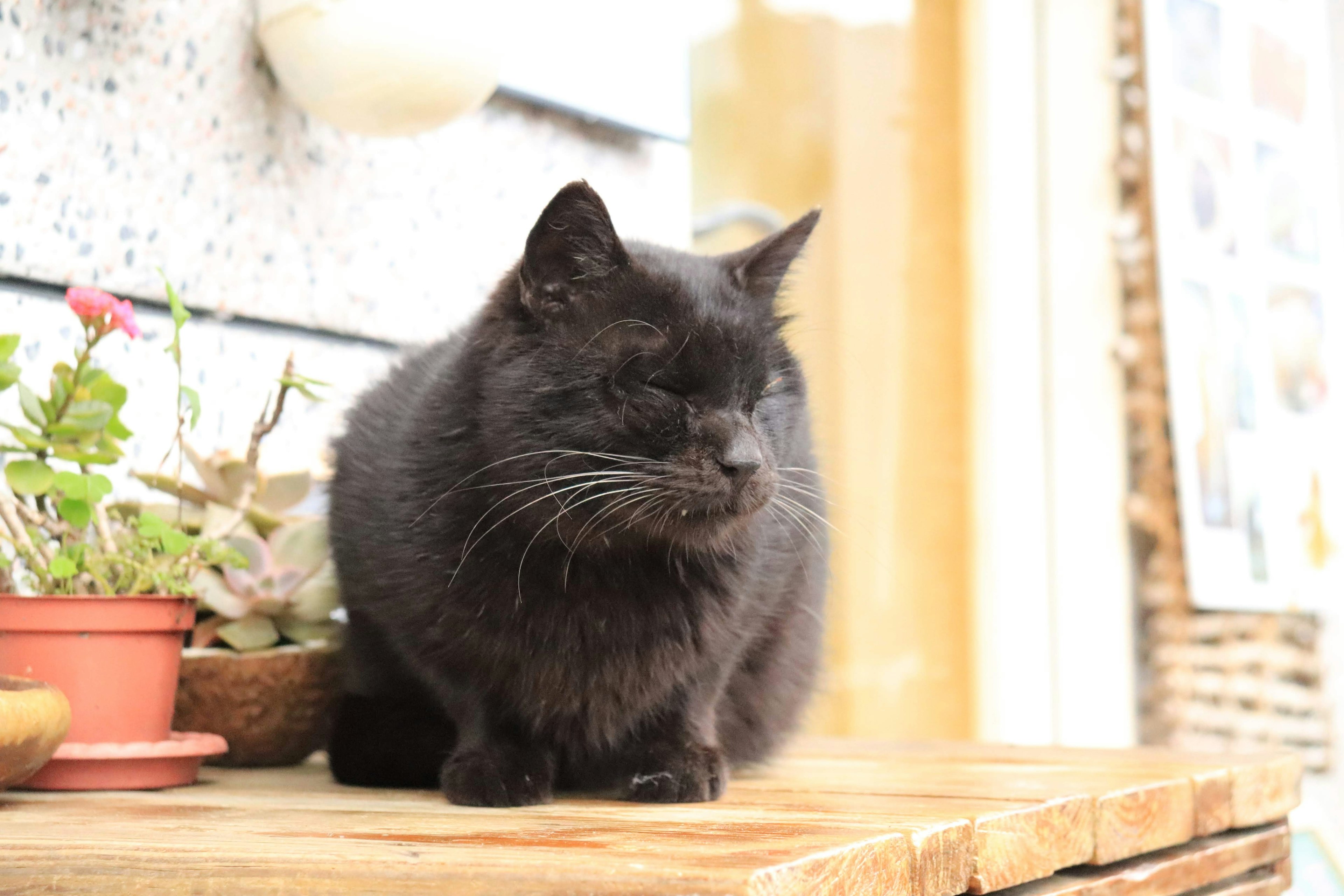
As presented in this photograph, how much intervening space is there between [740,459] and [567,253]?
0.68ft

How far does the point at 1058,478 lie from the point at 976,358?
285 millimetres

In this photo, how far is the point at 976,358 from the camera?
2.34 m

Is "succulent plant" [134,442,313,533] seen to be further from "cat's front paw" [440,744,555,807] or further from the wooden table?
"cat's front paw" [440,744,555,807]

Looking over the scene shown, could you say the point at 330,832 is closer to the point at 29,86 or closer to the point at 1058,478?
the point at 29,86

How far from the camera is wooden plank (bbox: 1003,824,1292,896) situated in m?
0.87

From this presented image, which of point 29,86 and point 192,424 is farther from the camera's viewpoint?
point 29,86

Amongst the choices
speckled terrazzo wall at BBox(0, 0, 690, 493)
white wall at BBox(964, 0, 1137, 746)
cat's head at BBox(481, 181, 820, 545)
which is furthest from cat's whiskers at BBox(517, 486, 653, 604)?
white wall at BBox(964, 0, 1137, 746)

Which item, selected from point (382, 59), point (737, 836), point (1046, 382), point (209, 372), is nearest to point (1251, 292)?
point (1046, 382)

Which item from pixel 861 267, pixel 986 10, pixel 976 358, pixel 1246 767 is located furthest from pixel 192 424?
pixel 986 10

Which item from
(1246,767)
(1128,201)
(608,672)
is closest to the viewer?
(608,672)

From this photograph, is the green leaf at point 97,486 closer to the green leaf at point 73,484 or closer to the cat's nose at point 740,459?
the green leaf at point 73,484

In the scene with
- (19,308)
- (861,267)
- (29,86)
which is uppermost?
(861,267)

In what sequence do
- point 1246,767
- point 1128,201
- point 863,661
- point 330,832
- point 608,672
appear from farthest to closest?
1. point 1128,201
2. point 863,661
3. point 1246,767
4. point 608,672
5. point 330,832

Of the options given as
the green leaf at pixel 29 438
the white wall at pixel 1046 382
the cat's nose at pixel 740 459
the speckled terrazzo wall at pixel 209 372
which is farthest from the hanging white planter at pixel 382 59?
the white wall at pixel 1046 382
